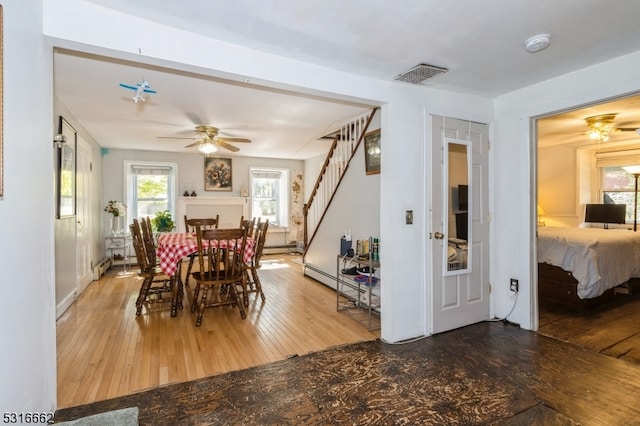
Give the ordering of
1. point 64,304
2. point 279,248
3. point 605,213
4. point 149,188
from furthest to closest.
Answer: point 279,248
point 149,188
point 605,213
point 64,304

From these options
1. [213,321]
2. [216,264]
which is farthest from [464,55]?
[213,321]

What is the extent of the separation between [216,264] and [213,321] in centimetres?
60

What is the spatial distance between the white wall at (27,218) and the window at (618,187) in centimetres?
801

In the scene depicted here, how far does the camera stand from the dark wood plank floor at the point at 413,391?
182cm

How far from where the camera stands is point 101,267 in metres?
5.38

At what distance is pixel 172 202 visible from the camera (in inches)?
265

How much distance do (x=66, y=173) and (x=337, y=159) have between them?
3.40 meters

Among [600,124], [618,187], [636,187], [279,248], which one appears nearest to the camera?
[600,124]

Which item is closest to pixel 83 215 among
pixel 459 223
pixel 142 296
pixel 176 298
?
pixel 142 296

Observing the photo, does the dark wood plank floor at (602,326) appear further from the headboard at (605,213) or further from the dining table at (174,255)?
the dining table at (174,255)

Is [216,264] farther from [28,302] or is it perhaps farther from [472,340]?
[472,340]

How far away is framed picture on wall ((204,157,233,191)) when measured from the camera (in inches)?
275

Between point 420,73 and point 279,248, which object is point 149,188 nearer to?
point 279,248

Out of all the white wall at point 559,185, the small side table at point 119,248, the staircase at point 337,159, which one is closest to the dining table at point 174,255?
the staircase at point 337,159
